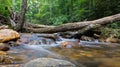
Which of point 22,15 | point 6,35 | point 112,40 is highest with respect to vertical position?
point 22,15

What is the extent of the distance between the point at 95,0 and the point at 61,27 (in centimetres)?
618

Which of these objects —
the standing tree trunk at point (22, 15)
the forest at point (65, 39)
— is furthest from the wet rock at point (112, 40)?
the standing tree trunk at point (22, 15)

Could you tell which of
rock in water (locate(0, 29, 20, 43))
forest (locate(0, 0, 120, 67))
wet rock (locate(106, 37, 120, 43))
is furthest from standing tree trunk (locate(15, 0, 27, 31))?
wet rock (locate(106, 37, 120, 43))

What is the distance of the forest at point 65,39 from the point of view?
5.38 metres

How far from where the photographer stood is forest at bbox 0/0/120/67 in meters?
5.38

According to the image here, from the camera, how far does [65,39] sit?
1023 centimetres

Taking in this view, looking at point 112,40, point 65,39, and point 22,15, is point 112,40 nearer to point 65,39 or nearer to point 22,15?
point 65,39

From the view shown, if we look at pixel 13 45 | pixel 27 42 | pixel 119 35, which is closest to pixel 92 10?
pixel 119 35

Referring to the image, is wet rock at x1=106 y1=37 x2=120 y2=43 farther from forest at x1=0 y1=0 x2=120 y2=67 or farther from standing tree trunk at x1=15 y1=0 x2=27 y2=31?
standing tree trunk at x1=15 y1=0 x2=27 y2=31

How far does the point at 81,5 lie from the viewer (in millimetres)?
17828

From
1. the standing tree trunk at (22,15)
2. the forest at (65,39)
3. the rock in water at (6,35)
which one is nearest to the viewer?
the forest at (65,39)

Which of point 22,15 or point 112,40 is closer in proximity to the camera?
point 22,15

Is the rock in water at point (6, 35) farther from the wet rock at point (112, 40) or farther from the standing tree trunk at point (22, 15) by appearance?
the wet rock at point (112, 40)

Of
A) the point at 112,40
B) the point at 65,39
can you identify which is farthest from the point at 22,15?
the point at 112,40
